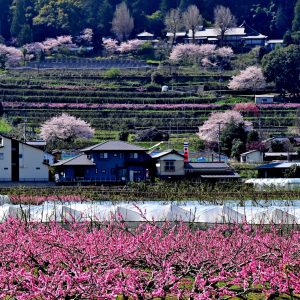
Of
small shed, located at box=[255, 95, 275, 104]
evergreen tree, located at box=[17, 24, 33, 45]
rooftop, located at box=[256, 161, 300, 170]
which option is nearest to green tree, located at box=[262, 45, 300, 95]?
small shed, located at box=[255, 95, 275, 104]

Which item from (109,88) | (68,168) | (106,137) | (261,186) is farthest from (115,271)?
(109,88)

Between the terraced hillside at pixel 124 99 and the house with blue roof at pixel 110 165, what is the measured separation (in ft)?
32.7

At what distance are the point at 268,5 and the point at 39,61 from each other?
63.5ft

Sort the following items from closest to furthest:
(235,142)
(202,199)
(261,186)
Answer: (202,199) < (261,186) < (235,142)

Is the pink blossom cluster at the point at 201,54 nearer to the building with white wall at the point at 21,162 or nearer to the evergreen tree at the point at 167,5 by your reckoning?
the evergreen tree at the point at 167,5

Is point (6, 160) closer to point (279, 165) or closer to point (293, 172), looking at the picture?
point (279, 165)

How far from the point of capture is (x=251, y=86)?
58969 millimetres

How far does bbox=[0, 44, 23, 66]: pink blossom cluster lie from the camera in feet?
215

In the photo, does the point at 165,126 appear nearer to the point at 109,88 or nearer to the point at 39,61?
the point at 109,88

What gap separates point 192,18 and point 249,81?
12.6 metres

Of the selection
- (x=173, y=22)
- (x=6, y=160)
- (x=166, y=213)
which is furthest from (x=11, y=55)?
(x=166, y=213)

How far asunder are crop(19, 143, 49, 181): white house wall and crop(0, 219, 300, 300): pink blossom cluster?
17.2m

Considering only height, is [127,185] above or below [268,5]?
below

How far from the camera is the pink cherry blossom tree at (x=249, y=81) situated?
58844mm
